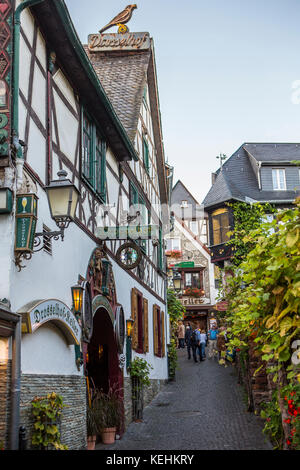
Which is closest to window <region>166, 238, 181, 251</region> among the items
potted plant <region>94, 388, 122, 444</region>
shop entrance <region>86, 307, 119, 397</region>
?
shop entrance <region>86, 307, 119, 397</region>

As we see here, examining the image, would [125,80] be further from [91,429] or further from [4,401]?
[4,401]

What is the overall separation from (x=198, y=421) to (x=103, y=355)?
8.10 ft

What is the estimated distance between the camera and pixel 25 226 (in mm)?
6777

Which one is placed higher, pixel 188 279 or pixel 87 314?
pixel 188 279

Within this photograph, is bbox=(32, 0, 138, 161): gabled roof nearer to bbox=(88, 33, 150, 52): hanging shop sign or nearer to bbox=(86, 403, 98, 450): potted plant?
bbox=(86, 403, 98, 450): potted plant

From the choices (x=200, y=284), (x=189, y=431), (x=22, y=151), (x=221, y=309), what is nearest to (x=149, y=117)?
(x=221, y=309)

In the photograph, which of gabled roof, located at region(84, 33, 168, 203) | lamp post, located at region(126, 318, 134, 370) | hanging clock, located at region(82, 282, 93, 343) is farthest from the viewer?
gabled roof, located at region(84, 33, 168, 203)

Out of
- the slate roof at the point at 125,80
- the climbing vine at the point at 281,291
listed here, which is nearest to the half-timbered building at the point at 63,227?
the slate roof at the point at 125,80

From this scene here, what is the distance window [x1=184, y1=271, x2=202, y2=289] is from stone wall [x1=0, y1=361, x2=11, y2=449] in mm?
35278

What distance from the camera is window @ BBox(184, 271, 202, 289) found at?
1635 inches

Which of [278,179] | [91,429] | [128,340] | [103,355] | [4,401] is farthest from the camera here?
[278,179]

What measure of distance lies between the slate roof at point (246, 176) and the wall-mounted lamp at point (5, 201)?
23350 mm

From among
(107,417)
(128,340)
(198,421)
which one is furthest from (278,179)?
(107,417)

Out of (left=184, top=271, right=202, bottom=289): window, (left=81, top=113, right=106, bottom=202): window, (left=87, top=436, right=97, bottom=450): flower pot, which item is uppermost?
(left=184, top=271, right=202, bottom=289): window
